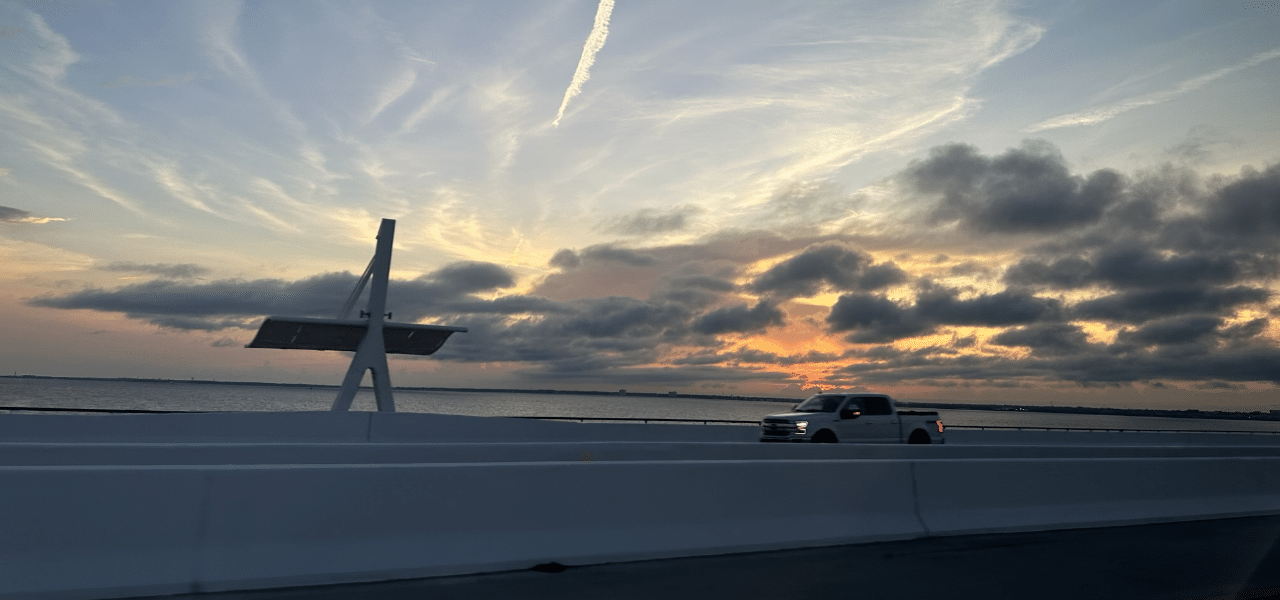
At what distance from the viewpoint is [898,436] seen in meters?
23.8

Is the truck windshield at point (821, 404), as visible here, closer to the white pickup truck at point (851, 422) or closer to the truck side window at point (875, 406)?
the white pickup truck at point (851, 422)

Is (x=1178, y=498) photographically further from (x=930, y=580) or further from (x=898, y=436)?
(x=898, y=436)

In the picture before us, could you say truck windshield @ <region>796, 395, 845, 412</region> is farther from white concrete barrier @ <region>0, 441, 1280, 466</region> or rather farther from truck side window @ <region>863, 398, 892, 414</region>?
white concrete barrier @ <region>0, 441, 1280, 466</region>

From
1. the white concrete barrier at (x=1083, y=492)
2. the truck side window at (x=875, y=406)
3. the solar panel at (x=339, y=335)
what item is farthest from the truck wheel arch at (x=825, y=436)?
the solar panel at (x=339, y=335)

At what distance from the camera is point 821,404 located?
24.0 metres

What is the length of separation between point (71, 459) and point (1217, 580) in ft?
39.1

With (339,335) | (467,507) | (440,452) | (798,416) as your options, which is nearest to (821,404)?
(798,416)

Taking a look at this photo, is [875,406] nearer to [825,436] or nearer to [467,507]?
[825,436]

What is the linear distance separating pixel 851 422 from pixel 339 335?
15783 mm

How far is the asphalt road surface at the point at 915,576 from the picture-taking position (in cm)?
667

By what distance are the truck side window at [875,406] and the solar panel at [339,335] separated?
1377cm

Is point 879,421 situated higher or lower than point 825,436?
higher

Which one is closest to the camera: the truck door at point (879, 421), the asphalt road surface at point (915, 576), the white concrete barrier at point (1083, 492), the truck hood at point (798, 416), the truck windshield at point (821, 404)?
the asphalt road surface at point (915, 576)

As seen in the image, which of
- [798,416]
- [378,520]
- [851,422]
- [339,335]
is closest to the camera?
[378,520]
